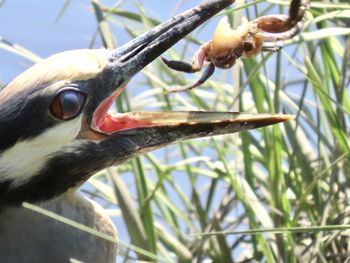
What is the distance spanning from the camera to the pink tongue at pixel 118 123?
3100 millimetres

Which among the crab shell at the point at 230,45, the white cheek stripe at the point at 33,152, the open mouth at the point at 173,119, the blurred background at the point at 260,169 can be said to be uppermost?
the crab shell at the point at 230,45

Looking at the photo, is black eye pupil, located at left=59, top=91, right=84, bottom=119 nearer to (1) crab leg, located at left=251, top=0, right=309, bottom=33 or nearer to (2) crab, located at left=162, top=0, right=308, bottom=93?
(2) crab, located at left=162, top=0, right=308, bottom=93

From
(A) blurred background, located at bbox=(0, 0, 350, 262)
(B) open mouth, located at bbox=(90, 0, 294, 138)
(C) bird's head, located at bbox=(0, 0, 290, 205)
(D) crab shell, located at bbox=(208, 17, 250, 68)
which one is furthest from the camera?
(A) blurred background, located at bbox=(0, 0, 350, 262)

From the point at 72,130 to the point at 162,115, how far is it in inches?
9.1

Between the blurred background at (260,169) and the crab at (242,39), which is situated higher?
the crab at (242,39)

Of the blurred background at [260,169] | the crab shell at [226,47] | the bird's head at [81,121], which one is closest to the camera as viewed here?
the bird's head at [81,121]

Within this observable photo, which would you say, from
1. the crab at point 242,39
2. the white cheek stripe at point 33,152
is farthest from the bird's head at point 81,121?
the crab at point 242,39

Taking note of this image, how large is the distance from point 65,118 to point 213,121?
0.34 metres

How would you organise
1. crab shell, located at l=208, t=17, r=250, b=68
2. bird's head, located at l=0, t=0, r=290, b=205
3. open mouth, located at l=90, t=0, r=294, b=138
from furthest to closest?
crab shell, located at l=208, t=17, r=250, b=68 < open mouth, located at l=90, t=0, r=294, b=138 < bird's head, located at l=0, t=0, r=290, b=205

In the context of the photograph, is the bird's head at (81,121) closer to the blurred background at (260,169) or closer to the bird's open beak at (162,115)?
the bird's open beak at (162,115)

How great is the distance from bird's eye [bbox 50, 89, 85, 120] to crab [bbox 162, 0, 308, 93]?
0.25 meters

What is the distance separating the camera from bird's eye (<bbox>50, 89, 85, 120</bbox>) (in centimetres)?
292

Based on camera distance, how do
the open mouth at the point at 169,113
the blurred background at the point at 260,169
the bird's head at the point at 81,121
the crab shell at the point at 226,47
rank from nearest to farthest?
the bird's head at the point at 81,121, the open mouth at the point at 169,113, the crab shell at the point at 226,47, the blurred background at the point at 260,169

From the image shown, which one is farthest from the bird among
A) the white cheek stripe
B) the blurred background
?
the blurred background
